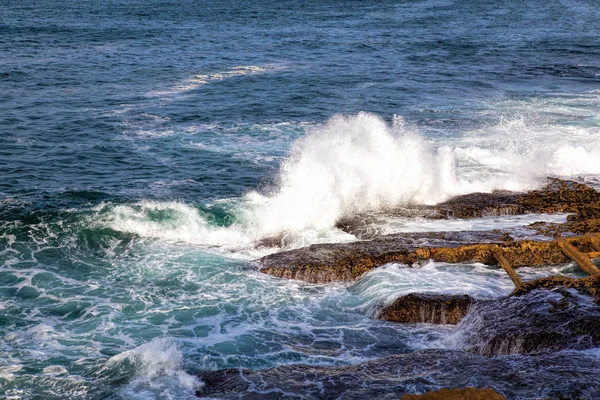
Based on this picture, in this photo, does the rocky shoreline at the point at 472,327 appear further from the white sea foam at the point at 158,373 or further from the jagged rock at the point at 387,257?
the white sea foam at the point at 158,373

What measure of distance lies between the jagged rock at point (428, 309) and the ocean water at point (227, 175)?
22 cm

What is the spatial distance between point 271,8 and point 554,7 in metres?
23.5

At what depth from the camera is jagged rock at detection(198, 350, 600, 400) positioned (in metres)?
8.42

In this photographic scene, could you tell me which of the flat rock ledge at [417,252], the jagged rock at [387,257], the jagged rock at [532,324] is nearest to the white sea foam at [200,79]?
the flat rock ledge at [417,252]

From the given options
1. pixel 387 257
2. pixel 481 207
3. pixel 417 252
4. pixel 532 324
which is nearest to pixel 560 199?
pixel 481 207

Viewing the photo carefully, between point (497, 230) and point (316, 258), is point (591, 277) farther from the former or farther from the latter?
point (316, 258)

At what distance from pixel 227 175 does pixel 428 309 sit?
966 centimetres

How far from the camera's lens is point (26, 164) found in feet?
64.2

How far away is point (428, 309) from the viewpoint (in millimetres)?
11352

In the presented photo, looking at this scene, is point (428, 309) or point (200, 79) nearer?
point (428, 309)

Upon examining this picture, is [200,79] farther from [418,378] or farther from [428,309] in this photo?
[418,378]

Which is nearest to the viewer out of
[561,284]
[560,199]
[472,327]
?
[472,327]

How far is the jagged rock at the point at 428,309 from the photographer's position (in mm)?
11281

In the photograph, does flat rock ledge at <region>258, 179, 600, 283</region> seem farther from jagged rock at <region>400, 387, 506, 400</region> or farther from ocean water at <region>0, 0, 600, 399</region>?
jagged rock at <region>400, 387, 506, 400</region>
